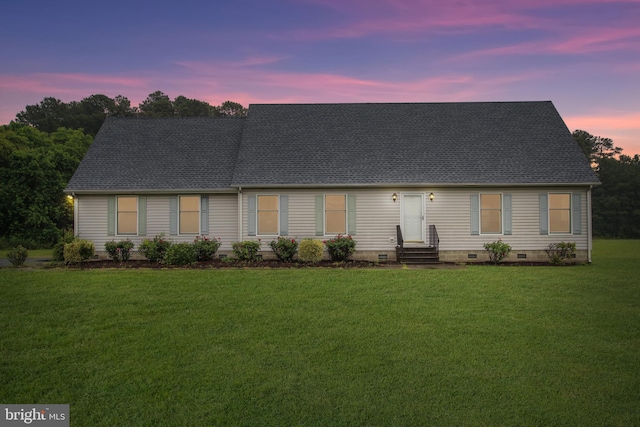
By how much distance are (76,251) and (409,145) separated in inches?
516

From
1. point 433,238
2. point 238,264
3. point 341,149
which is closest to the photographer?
point 238,264

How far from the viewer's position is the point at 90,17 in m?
18.7

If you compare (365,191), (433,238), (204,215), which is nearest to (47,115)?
Result: (204,215)

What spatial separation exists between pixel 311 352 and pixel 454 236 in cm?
1187

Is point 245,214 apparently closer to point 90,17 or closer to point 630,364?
point 90,17

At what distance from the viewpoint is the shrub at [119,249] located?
1733 centimetres

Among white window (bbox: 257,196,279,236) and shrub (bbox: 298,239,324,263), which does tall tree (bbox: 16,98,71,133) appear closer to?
white window (bbox: 257,196,279,236)

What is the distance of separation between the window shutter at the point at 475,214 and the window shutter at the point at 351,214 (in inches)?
173

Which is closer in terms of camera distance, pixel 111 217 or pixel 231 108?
pixel 111 217

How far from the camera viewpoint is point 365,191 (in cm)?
1755

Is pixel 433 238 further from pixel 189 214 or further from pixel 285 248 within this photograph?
pixel 189 214

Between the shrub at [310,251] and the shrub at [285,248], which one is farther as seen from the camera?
the shrub at [285,248]

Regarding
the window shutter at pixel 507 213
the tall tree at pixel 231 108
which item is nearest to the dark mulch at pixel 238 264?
the window shutter at pixel 507 213

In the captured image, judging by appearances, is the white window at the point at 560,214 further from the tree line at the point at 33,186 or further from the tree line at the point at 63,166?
the tree line at the point at 63,166
